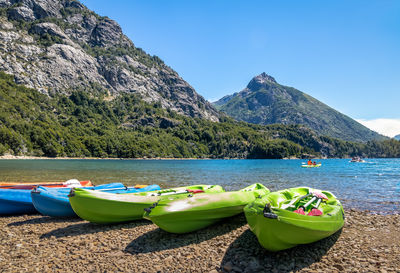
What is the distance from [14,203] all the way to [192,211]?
9.57 metres

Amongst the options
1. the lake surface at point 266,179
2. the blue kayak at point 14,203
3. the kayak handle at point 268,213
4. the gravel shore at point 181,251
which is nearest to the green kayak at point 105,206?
the gravel shore at point 181,251

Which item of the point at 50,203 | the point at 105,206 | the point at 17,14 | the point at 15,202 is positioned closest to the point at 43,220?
the point at 50,203

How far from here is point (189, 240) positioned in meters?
8.27

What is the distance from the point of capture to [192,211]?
27.6 ft

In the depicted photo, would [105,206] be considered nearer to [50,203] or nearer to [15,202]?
[50,203]

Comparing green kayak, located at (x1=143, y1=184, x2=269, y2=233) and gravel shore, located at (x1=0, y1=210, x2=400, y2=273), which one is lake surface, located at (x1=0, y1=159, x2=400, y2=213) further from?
green kayak, located at (x1=143, y1=184, x2=269, y2=233)

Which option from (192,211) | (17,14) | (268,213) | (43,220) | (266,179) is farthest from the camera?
(17,14)

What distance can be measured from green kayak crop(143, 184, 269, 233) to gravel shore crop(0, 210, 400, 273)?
1.48 feet

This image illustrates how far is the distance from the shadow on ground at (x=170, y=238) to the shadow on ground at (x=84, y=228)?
4.80 ft

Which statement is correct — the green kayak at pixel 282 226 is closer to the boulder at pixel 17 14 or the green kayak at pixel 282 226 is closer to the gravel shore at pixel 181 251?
the gravel shore at pixel 181 251

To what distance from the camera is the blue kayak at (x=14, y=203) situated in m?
12.0

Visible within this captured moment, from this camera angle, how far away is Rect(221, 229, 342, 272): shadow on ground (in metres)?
6.44

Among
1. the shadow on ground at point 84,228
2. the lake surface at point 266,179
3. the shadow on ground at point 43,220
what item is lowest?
the lake surface at point 266,179

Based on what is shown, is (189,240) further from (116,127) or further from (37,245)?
(116,127)
